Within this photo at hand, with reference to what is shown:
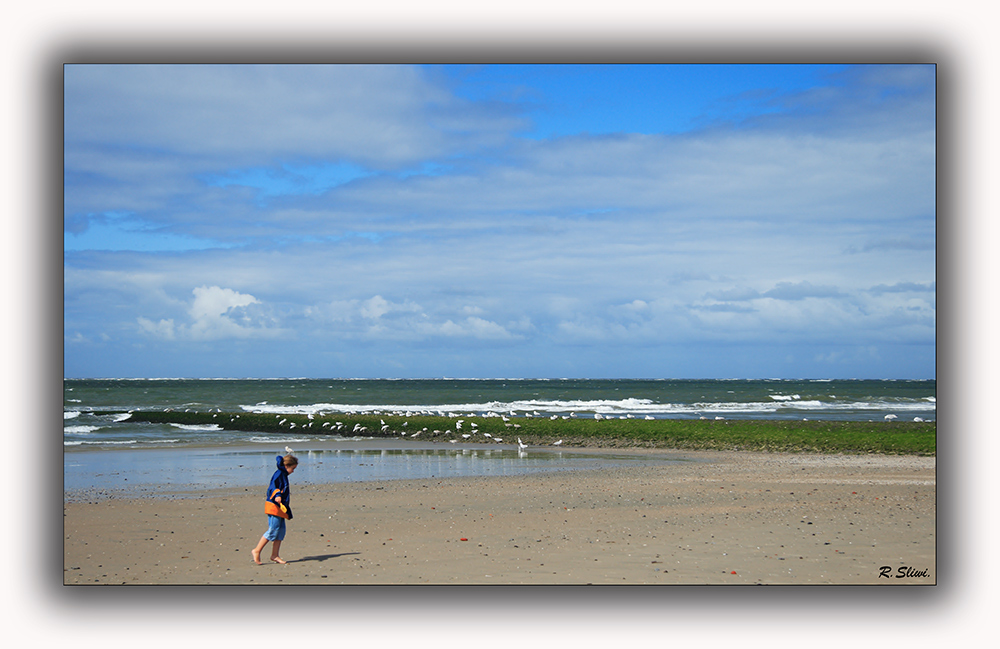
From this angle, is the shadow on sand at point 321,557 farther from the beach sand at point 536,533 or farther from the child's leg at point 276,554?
the child's leg at point 276,554

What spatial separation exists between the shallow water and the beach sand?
5.15 ft

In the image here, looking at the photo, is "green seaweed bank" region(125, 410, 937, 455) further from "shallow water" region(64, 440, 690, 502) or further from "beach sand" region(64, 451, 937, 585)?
"beach sand" region(64, 451, 937, 585)

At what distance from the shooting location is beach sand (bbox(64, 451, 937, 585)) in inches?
311

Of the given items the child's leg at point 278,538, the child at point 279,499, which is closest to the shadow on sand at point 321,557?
the child's leg at point 278,538

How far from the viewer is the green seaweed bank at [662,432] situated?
21.1m

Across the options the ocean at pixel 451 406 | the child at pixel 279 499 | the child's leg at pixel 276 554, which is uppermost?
the child at pixel 279 499

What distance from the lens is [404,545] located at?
9.36 metres

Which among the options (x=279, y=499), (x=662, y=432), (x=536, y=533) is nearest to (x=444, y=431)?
(x=662, y=432)

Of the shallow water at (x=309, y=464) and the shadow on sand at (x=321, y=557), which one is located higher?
the shadow on sand at (x=321, y=557)

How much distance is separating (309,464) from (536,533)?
1177cm

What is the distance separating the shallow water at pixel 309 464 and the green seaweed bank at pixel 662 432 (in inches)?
70.9

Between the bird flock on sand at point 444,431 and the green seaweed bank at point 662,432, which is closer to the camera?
the green seaweed bank at point 662,432

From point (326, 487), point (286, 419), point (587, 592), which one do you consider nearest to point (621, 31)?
point (587, 592)
